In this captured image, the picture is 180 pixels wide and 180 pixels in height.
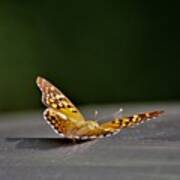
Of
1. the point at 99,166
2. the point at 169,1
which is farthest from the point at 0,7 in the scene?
the point at 99,166

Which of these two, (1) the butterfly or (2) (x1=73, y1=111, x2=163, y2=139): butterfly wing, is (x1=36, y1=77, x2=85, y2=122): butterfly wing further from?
(2) (x1=73, y1=111, x2=163, y2=139): butterfly wing

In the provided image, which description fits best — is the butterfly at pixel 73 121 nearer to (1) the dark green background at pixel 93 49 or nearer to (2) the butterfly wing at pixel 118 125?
(2) the butterfly wing at pixel 118 125

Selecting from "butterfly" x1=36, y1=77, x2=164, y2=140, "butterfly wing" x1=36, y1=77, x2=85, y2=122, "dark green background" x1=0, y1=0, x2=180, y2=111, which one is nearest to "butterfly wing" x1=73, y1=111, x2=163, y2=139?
"butterfly" x1=36, y1=77, x2=164, y2=140

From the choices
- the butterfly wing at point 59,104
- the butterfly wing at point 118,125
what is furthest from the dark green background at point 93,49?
the butterfly wing at point 118,125

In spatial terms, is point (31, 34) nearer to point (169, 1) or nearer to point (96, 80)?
point (96, 80)

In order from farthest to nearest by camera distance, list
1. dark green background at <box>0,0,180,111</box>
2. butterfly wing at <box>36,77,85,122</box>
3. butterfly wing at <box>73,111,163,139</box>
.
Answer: dark green background at <box>0,0,180,111</box>
butterfly wing at <box>36,77,85,122</box>
butterfly wing at <box>73,111,163,139</box>

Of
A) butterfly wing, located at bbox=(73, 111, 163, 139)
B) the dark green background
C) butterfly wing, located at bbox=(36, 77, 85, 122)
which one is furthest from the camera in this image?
the dark green background

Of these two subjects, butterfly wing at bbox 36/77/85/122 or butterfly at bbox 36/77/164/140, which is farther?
butterfly wing at bbox 36/77/85/122
